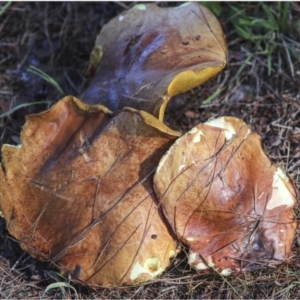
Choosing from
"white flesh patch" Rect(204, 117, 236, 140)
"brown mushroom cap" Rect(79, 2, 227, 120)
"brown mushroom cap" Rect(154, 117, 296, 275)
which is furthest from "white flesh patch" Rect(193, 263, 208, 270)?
"brown mushroom cap" Rect(79, 2, 227, 120)

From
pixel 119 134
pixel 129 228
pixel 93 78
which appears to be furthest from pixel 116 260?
pixel 93 78

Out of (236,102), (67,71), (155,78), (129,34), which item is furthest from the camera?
(67,71)

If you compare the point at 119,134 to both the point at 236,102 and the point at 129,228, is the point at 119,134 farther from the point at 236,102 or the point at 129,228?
the point at 236,102

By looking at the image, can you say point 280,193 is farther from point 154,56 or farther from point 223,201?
point 154,56

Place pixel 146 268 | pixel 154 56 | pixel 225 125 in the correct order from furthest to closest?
pixel 154 56, pixel 225 125, pixel 146 268

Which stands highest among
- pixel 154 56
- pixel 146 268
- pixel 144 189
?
pixel 154 56

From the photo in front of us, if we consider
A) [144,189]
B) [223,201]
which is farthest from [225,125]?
[144,189]

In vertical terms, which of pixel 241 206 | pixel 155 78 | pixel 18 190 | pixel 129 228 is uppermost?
pixel 155 78

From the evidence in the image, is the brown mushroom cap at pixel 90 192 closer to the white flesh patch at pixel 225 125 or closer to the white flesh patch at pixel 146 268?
the white flesh patch at pixel 146 268
